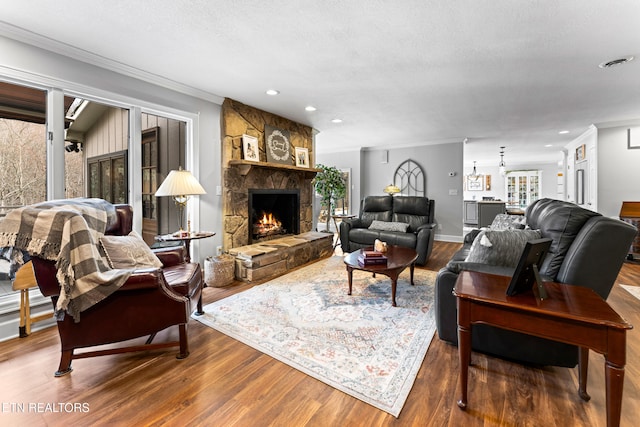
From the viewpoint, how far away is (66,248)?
65.2 inches

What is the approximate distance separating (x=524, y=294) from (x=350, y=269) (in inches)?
68.1

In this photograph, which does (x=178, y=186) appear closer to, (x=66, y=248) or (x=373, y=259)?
(x=66, y=248)

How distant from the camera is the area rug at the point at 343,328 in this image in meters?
1.72

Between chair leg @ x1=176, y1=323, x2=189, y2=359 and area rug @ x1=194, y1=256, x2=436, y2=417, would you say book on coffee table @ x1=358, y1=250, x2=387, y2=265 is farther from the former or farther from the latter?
chair leg @ x1=176, y1=323, x2=189, y2=359

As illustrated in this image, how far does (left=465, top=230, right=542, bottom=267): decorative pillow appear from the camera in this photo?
2.06 metres

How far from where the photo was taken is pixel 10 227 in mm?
1621

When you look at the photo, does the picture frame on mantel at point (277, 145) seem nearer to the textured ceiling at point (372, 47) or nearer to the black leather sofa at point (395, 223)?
the textured ceiling at point (372, 47)

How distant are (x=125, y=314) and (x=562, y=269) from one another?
270 cm

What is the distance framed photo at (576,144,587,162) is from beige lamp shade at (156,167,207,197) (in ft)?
24.8

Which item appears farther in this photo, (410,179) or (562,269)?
(410,179)

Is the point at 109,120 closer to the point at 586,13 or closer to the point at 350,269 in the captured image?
the point at 350,269

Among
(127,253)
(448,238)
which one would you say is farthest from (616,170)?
(127,253)

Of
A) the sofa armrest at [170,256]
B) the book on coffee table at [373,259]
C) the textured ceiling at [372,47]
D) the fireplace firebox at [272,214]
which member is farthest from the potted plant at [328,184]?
the sofa armrest at [170,256]

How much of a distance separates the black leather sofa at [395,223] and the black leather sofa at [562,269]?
213 cm
